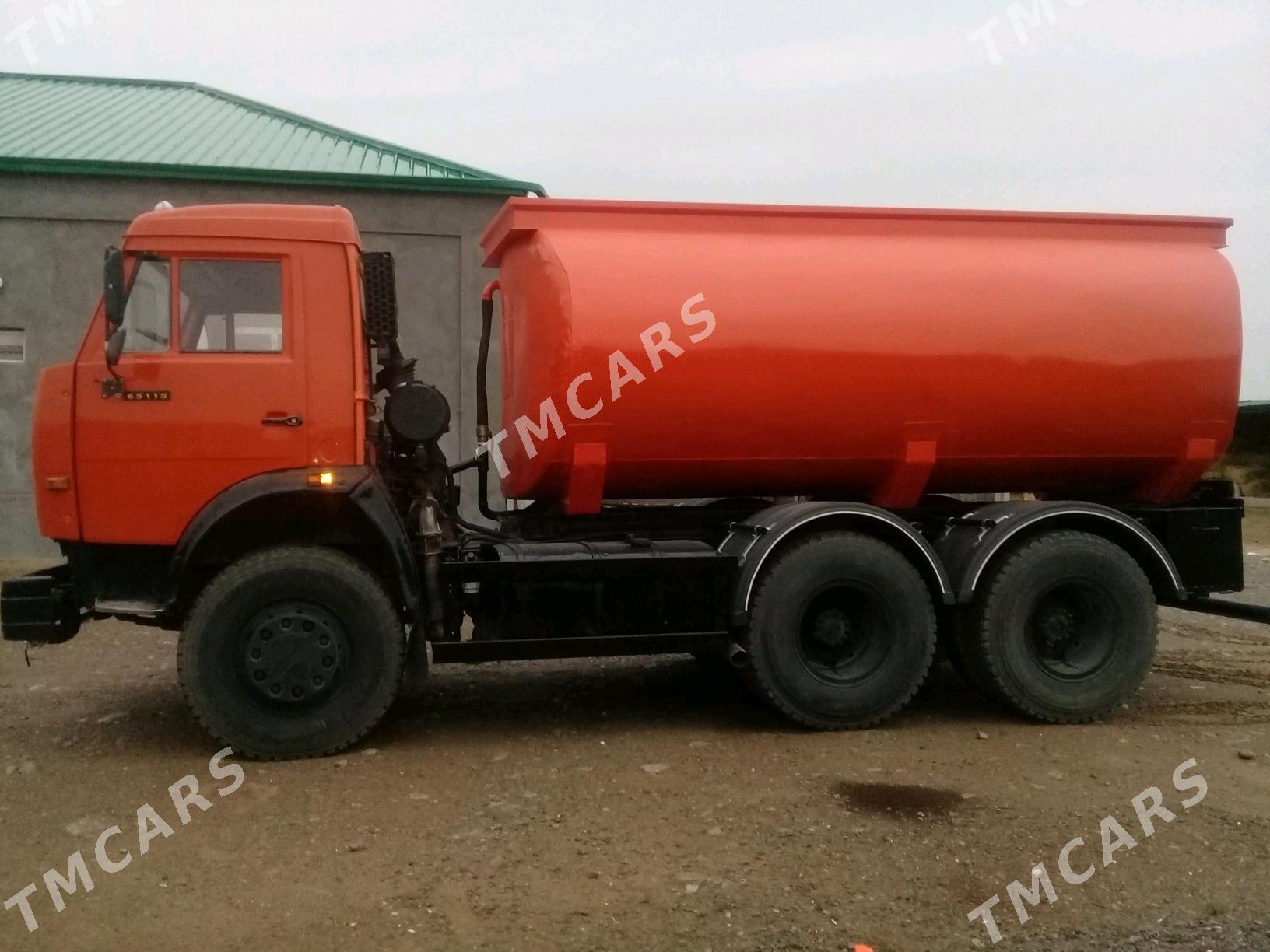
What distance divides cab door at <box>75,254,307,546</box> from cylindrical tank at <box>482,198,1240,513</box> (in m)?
1.37

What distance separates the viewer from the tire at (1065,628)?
21.0 ft

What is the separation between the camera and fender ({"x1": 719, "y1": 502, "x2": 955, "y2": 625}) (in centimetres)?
610

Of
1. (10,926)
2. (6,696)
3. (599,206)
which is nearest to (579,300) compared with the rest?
(599,206)

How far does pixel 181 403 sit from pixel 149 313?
48 cm

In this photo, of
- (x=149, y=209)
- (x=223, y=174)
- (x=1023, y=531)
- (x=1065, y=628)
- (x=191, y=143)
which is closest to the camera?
(x=1023, y=531)

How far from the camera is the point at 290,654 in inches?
221

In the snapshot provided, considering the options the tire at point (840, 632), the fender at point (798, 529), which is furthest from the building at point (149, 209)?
the tire at point (840, 632)

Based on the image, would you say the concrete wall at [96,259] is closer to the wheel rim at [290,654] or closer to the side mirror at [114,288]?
the wheel rim at [290,654]

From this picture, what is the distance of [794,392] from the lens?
242 inches

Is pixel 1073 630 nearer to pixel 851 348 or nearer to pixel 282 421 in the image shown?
pixel 851 348

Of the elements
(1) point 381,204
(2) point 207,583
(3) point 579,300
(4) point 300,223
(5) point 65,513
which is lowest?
(2) point 207,583

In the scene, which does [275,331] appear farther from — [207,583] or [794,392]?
[794,392]

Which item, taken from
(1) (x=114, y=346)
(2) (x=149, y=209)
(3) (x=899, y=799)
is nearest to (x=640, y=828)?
(3) (x=899, y=799)

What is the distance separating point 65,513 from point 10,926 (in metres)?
2.35
